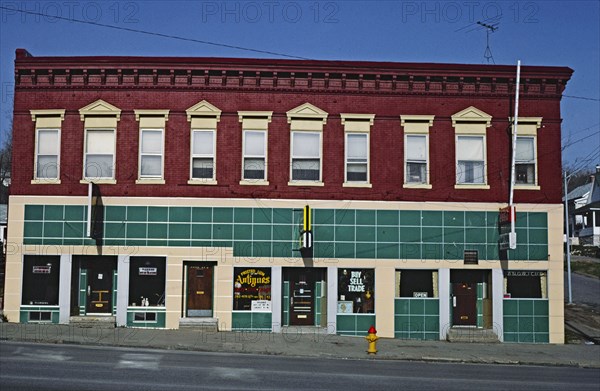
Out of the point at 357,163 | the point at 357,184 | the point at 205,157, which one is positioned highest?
the point at 205,157

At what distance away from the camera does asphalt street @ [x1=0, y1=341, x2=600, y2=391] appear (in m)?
14.8

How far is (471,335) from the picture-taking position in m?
26.2

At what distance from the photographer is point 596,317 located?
32.3 m

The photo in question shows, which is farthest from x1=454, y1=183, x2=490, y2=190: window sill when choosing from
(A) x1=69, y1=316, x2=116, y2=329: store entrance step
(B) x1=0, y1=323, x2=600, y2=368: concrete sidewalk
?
(A) x1=69, y1=316, x2=116, y2=329: store entrance step

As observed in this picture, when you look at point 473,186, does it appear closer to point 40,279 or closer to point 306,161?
point 306,161

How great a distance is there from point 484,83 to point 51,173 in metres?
16.6

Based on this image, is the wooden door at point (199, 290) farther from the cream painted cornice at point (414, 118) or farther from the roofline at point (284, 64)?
the cream painted cornice at point (414, 118)

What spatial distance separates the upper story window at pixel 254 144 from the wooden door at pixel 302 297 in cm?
383

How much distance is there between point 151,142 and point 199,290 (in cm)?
576

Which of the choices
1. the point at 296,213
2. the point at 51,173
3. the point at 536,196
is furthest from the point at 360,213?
the point at 51,173

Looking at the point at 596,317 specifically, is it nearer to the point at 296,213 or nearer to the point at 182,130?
the point at 296,213

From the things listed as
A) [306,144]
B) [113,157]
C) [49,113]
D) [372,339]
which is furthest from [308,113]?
[49,113]

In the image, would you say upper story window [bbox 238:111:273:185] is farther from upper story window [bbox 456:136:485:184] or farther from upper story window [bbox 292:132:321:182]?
upper story window [bbox 456:136:485:184]

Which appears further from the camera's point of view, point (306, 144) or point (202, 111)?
point (306, 144)
